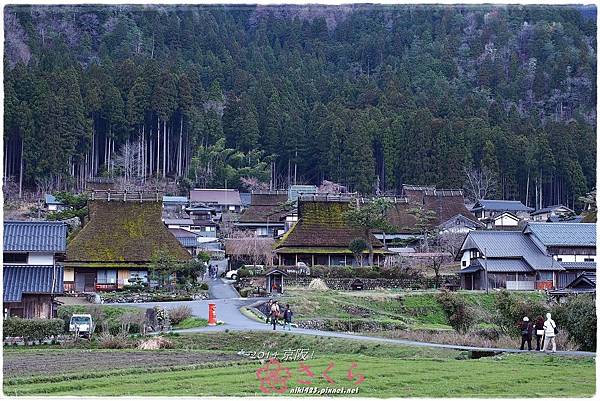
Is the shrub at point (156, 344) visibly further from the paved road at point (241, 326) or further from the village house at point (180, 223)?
the village house at point (180, 223)

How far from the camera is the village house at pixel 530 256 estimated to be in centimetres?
2703

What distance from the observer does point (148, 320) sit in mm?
17969

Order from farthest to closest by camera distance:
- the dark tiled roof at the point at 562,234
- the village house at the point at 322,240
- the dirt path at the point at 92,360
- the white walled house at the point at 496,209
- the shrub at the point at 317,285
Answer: the white walled house at the point at 496,209 → the village house at the point at 322,240 → the dark tiled roof at the point at 562,234 → the shrub at the point at 317,285 → the dirt path at the point at 92,360

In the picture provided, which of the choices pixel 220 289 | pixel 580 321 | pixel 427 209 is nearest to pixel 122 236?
pixel 220 289

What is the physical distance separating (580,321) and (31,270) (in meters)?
11.5

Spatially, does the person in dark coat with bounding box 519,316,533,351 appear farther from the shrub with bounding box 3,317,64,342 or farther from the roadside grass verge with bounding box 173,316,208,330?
the shrub with bounding box 3,317,64,342

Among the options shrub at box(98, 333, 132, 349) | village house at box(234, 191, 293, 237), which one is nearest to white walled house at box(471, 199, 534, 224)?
village house at box(234, 191, 293, 237)

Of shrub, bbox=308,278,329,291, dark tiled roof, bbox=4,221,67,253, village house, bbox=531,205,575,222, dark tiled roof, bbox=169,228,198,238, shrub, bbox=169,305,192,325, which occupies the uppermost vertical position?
village house, bbox=531,205,575,222

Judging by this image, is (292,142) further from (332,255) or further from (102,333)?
(102,333)

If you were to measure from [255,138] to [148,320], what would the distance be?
119 ft

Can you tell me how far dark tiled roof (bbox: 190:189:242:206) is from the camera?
47.2 metres

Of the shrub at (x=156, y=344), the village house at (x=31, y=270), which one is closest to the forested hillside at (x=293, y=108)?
the village house at (x=31, y=270)

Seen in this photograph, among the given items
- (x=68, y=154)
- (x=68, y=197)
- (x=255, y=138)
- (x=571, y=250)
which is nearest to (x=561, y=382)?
(x=571, y=250)

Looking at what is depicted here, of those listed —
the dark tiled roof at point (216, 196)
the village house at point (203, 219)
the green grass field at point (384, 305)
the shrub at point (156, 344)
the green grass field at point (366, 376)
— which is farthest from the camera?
the dark tiled roof at point (216, 196)
